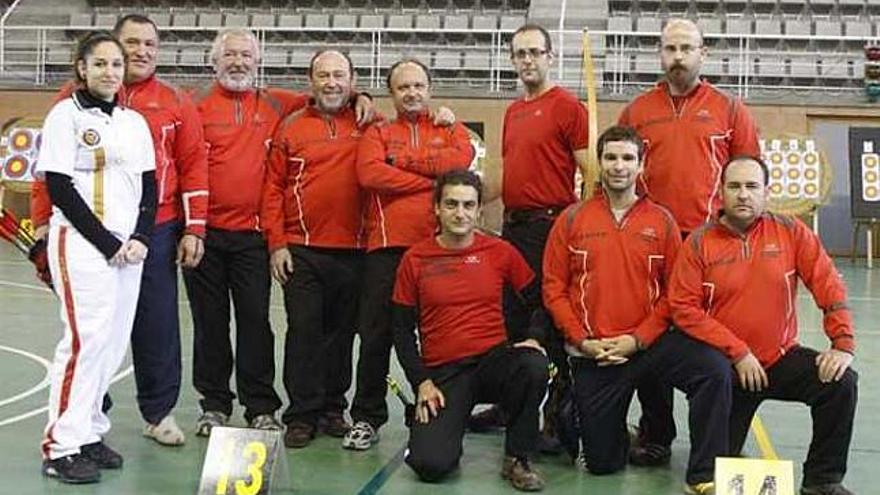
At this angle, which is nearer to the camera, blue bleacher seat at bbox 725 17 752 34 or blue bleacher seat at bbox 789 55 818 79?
blue bleacher seat at bbox 789 55 818 79

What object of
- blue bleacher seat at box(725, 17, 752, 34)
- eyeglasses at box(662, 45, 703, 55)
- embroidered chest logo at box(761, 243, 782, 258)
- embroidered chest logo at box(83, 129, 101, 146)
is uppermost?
blue bleacher seat at box(725, 17, 752, 34)

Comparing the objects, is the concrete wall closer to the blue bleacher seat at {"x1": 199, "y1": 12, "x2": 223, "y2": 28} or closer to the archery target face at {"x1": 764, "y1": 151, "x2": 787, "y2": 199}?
the archery target face at {"x1": 764, "y1": 151, "x2": 787, "y2": 199}

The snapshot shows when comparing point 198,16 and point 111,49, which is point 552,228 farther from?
point 198,16

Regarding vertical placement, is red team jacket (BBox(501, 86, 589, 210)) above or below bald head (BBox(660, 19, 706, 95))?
below

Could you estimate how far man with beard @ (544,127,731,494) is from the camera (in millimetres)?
3934

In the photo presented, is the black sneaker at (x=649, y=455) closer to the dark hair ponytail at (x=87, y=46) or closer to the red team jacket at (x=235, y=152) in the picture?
the red team jacket at (x=235, y=152)

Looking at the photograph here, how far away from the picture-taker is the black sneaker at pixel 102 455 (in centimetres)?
388

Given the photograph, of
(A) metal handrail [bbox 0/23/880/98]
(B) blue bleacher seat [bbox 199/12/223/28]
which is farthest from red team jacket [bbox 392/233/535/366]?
(B) blue bleacher seat [bbox 199/12/223/28]

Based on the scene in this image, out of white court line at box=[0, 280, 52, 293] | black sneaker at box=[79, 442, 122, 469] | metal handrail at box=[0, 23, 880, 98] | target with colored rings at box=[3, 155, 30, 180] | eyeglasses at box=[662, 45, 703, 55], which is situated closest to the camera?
black sneaker at box=[79, 442, 122, 469]

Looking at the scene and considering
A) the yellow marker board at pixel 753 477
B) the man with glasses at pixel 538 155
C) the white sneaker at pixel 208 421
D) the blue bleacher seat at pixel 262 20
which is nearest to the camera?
the yellow marker board at pixel 753 477

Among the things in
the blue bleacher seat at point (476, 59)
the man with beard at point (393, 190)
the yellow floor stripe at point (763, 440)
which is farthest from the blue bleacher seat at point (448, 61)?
the man with beard at point (393, 190)

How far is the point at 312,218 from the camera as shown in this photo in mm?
4387

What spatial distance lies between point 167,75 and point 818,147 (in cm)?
925

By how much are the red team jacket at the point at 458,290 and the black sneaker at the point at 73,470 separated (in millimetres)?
1251
